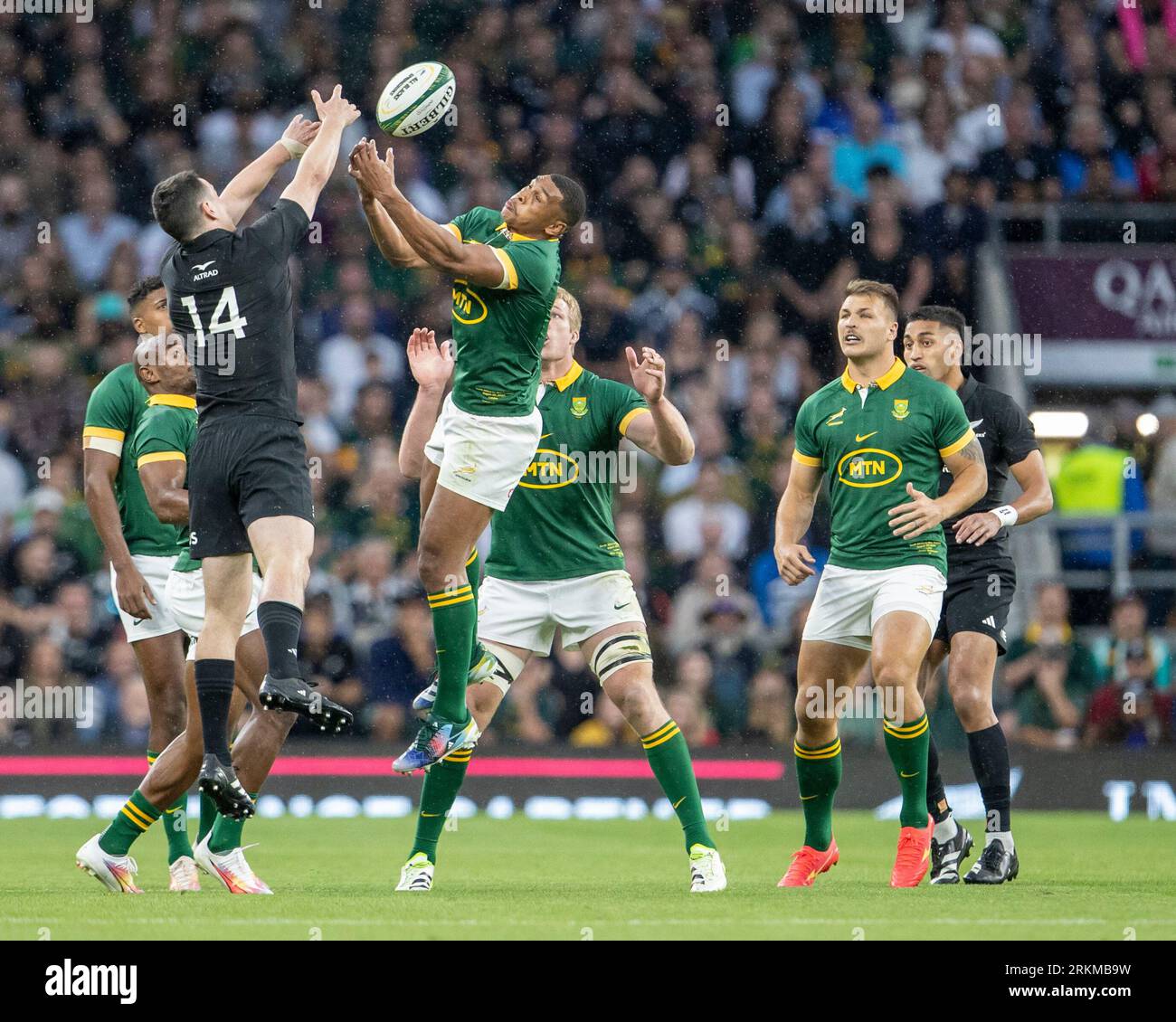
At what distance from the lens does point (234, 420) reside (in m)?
7.14

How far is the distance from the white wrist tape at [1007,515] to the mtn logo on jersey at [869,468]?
700mm

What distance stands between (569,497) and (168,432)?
5.66 ft

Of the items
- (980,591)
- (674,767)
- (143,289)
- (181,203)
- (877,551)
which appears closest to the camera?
(181,203)

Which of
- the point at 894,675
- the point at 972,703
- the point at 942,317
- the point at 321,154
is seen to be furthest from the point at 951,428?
the point at 321,154

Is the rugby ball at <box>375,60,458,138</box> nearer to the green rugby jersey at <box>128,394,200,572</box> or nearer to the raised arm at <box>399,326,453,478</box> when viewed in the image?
the raised arm at <box>399,326,453,478</box>

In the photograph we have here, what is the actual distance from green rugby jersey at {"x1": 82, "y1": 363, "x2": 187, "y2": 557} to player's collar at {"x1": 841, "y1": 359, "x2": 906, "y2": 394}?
304cm

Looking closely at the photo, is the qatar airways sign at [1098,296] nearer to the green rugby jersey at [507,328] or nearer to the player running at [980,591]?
the player running at [980,591]

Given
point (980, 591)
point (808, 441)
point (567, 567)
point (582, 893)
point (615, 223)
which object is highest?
point (615, 223)

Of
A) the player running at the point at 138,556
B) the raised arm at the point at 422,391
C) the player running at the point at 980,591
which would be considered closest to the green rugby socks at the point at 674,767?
the player running at the point at 980,591

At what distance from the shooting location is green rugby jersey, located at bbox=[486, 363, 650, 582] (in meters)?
8.02

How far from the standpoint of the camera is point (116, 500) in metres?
8.39

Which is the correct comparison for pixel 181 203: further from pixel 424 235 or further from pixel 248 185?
pixel 424 235

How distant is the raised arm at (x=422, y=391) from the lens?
26.0 ft

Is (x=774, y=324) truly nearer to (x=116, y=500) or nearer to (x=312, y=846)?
(x=312, y=846)
